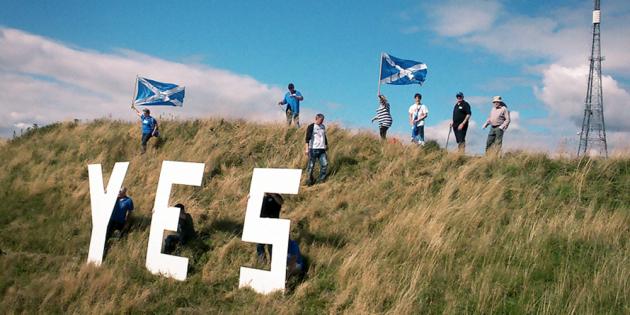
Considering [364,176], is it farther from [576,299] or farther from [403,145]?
[576,299]

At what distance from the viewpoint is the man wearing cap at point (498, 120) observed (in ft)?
38.9

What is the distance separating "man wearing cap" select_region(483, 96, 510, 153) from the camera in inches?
466

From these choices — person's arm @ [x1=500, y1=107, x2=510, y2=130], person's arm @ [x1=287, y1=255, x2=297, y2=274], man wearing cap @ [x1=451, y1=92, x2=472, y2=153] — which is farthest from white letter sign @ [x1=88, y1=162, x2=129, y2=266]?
person's arm @ [x1=500, y1=107, x2=510, y2=130]

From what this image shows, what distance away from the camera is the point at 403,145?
13.0m

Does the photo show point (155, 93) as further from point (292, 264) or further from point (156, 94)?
point (292, 264)

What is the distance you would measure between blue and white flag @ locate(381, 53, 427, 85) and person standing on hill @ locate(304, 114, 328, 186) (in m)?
4.36

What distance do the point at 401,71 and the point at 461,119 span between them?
11.2ft

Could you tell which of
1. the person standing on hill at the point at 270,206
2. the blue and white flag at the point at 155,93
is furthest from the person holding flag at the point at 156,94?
the person standing on hill at the point at 270,206

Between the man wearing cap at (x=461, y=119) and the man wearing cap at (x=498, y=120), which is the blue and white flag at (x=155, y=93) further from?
the man wearing cap at (x=498, y=120)

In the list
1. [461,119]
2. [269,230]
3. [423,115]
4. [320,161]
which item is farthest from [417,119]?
[269,230]

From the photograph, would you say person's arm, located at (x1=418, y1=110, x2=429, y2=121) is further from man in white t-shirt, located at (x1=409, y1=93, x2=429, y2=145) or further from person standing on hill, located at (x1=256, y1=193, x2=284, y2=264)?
person standing on hill, located at (x1=256, y1=193, x2=284, y2=264)

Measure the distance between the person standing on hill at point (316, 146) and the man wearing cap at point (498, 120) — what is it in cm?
436

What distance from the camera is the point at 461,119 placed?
1280 cm

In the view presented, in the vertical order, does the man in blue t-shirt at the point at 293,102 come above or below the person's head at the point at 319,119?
above
